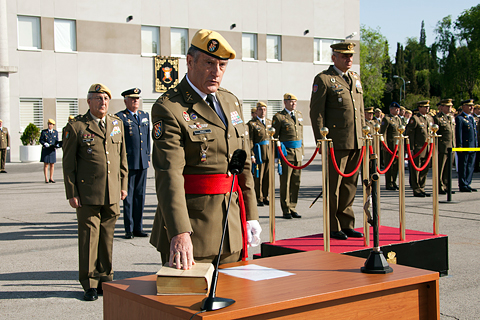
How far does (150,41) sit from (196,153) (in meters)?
27.3

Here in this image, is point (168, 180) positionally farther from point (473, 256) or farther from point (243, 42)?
point (243, 42)

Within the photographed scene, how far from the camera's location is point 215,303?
2.16 metres

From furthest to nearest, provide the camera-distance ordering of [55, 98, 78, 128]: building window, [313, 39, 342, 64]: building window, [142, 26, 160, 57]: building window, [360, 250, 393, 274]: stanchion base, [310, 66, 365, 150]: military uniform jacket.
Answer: [313, 39, 342, 64]: building window → [142, 26, 160, 57]: building window → [55, 98, 78, 128]: building window → [310, 66, 365, 150]: military uniform jacket → [360, 250, 393, 274]: stanchion base

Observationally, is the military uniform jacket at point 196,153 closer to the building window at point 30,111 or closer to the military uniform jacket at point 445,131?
the military uniform jacket at point 445,131

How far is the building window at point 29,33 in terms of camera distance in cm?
2612

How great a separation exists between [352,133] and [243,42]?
26259mm

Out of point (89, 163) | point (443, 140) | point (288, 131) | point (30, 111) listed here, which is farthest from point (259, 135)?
point (30, 111)

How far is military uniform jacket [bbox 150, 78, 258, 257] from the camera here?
293 centimetres

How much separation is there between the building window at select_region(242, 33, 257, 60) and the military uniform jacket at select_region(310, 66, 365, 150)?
25913 millimetres

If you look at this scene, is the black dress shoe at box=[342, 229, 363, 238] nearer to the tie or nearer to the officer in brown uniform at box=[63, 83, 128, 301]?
the officer in brown uniform at box=[63, 83, 128, 301]

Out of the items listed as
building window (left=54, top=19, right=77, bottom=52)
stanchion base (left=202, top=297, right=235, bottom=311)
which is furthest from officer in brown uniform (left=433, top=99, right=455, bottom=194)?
building window (left=54, top=19, right=77, bottom=52)

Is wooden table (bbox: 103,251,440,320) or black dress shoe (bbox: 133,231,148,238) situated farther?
black dress shoe (bbox: 133,231,148,238)

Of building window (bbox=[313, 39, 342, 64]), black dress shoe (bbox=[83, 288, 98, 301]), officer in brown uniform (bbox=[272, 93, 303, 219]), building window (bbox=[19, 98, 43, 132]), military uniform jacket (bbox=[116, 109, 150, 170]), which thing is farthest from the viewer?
building window (bbox=[313, 39, 342, 64])

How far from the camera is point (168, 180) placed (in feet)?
9.29
